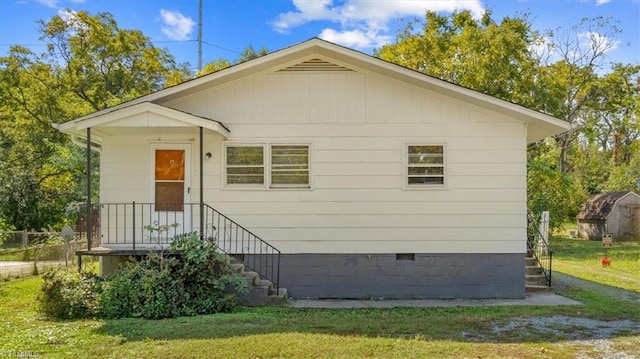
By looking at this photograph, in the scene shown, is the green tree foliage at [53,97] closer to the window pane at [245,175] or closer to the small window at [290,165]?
the window pane at [245,175]

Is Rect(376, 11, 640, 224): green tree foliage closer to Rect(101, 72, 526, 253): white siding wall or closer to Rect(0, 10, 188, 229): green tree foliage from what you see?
Rect(101, 72, 526, 253): white siding wall

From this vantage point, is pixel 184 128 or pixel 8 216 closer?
pixel 184 128

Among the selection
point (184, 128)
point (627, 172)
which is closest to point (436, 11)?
point (627, 172)

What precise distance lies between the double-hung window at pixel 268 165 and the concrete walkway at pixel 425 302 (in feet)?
7.38

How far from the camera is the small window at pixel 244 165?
9.47 meters

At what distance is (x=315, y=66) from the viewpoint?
955 centimetres

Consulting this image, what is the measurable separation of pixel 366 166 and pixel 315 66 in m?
2.23

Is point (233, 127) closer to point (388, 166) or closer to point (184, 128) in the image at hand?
point (184, 128)

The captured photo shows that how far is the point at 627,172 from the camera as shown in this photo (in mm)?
29672

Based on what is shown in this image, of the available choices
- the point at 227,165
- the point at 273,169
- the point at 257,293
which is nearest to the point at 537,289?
the point at 257,293

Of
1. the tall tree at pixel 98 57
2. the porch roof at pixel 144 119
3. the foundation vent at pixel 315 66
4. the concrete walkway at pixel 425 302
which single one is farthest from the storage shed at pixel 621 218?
the tall tree at pixel 98 57

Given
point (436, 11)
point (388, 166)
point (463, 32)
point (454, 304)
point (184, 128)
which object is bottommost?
point (454, 304)

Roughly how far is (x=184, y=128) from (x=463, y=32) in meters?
17.8

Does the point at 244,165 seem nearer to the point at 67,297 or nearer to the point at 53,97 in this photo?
the point at 67,297
